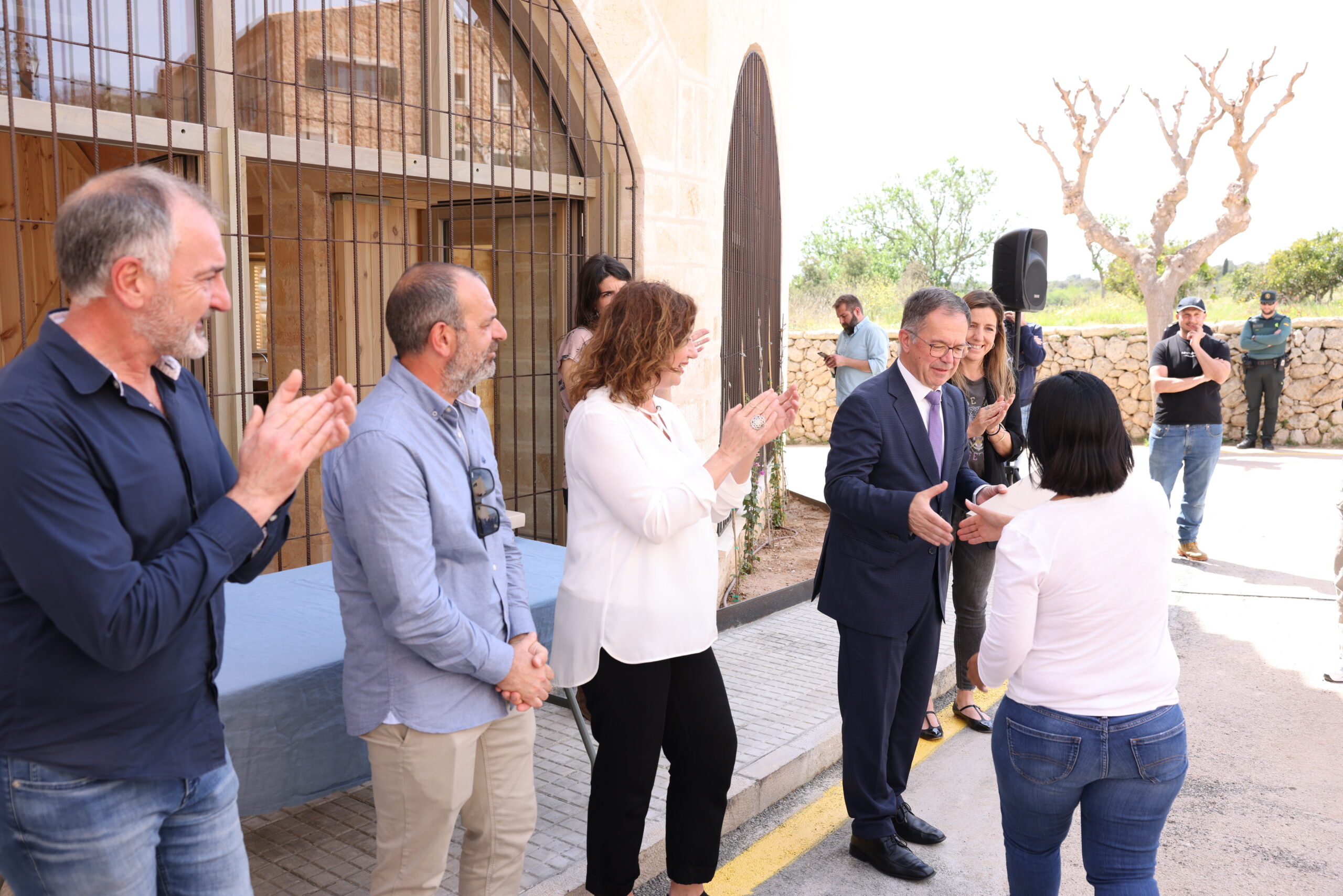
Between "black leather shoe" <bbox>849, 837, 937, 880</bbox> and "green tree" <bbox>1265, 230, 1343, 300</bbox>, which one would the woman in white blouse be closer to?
"black leather shoe" <bbox>849, 837, 937, 880</bbox>

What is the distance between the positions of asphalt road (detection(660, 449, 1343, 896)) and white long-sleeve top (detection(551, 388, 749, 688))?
3.69 ft

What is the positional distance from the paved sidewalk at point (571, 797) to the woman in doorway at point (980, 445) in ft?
2.08

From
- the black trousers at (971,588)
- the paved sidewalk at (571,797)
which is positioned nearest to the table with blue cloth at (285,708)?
the paved sidewalk at (571,797)

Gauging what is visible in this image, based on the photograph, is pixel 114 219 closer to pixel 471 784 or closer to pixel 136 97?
pixel 471 784

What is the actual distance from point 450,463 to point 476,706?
1.91ft

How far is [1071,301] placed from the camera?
60.4m

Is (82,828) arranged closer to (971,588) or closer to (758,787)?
(758,787)

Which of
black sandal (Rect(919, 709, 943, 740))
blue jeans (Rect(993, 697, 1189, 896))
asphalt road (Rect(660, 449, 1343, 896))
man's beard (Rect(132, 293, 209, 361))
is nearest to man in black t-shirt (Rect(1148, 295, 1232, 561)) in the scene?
asphalt road (Rect(660, 449, 1343, 896))

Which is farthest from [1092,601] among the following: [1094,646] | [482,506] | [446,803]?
[446,803]

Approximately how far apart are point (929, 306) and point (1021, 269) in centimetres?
346

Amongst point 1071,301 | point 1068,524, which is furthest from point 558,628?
point 1071,301

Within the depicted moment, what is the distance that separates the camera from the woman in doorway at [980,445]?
445 cm

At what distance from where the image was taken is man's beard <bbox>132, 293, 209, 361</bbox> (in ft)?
5.34

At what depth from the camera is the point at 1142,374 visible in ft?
59.6
